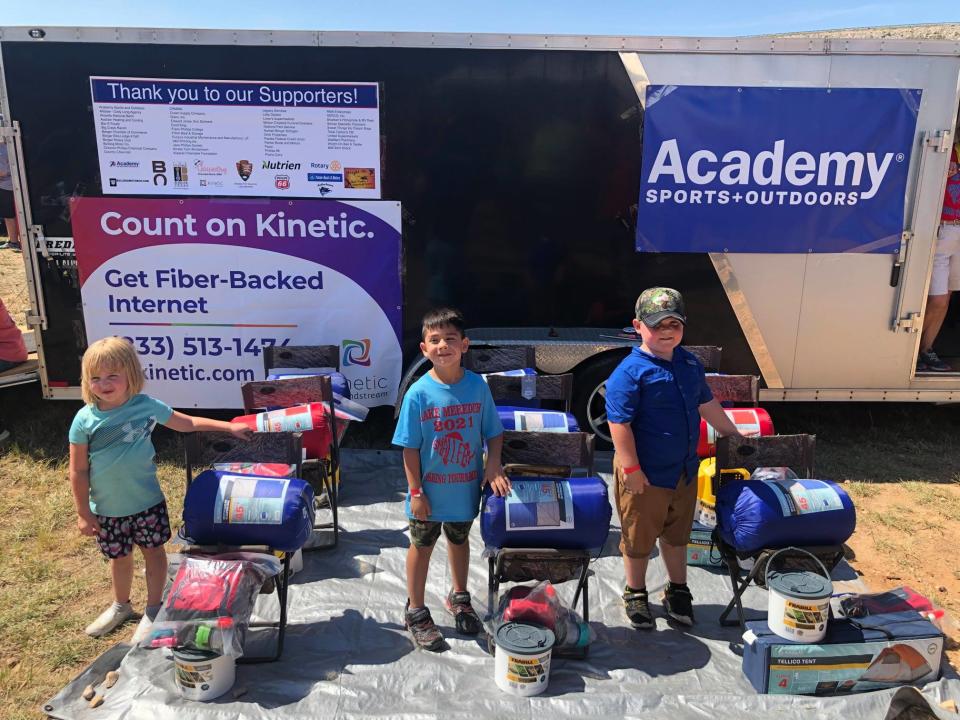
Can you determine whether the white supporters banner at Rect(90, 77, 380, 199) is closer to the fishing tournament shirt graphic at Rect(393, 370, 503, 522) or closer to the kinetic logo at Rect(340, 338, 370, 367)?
the kinetic logo at Rect(340, 338, 370, 367)

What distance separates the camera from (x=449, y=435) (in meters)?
2.75

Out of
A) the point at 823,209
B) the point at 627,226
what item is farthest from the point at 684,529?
the point at 823,209

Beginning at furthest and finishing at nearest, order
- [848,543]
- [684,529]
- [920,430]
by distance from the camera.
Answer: [920,430] < [848,543] < [684,529]

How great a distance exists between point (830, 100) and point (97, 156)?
184 inches

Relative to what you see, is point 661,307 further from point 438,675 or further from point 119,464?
point 119,464

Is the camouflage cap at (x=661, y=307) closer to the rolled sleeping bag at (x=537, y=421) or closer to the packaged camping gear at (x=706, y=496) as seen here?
the rolled sleeping bag at (x=537, y=421)

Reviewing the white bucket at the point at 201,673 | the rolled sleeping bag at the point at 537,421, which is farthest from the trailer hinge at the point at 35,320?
the rolled sleeping bag at the point at 537,421

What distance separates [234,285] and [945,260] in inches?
196

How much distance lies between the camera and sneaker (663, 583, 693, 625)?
3.04m

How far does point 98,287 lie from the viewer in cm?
471

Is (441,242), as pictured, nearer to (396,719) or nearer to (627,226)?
(627,226)

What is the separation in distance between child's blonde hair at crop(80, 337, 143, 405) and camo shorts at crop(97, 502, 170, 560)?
1.68 feet

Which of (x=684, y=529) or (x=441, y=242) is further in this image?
(x=441, y=242)

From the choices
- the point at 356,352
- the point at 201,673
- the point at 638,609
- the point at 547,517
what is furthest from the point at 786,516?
the point at 356,352
